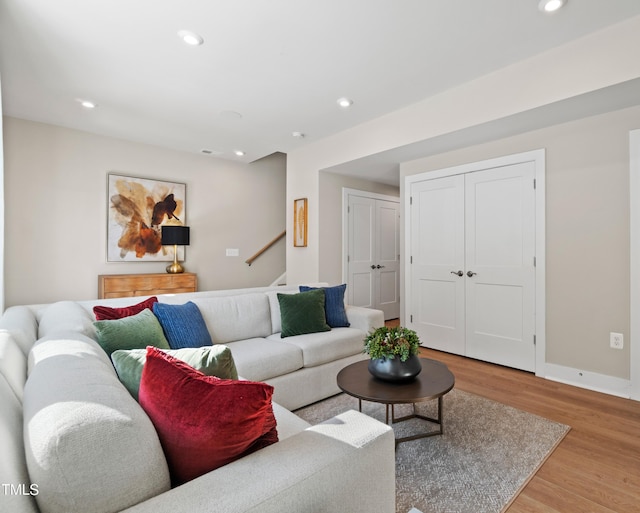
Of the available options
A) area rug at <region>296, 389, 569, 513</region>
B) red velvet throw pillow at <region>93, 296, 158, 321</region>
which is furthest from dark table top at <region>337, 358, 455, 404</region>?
red velvet throw pillow at <region>93, 296, 158, 321</region>

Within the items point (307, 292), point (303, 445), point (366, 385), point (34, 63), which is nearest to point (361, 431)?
point (303, 445)

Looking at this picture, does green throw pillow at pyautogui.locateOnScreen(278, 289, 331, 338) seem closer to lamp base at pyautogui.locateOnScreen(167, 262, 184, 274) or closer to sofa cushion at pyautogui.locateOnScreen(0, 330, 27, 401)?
sofa cushion at pyautogui.locateOnScreen(0, 330, 27, 401)

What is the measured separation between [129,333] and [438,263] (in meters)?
3.22

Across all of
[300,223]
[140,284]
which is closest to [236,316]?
[140,284]

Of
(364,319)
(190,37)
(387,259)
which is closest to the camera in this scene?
(190,37)

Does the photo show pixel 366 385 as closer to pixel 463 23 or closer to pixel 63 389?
pixel 63 389

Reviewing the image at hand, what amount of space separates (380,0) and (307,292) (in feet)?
6.93

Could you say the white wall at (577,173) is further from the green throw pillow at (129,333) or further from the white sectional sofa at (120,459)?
the green throw pillow at (129,333)

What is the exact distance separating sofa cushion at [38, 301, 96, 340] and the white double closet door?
3352 mm

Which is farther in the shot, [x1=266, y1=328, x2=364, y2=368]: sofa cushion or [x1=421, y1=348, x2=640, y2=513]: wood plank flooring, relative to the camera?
[x1=266, y1=328, x2=364, y2=368]: sofa cushion

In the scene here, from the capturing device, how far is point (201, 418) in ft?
2.68

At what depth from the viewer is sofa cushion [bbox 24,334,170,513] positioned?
624mm

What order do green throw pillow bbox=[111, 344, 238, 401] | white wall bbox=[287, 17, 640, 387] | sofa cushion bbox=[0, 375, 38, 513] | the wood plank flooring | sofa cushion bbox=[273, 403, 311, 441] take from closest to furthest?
sofa cushion bbox=[0, 375, 38, 513], green throw pillow bbox=[111, 344, 238, 401], sofa cushion bbox=[273, 403, 311, 441], the wood plank flooring, white wall bbox=[287, 17, 640, 387]

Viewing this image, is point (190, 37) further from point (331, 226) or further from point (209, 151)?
point (331, 226)
